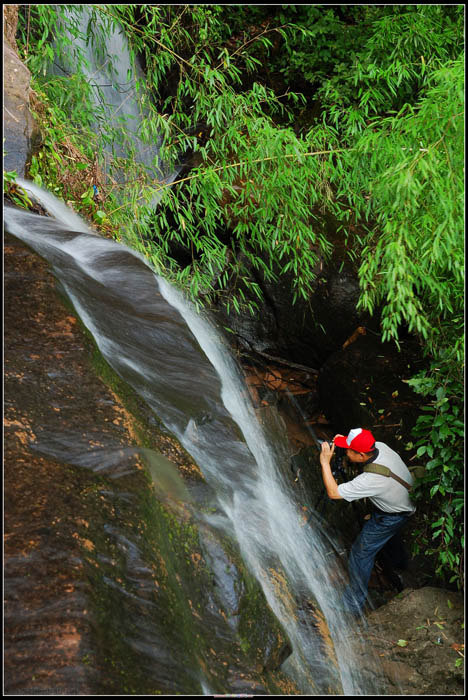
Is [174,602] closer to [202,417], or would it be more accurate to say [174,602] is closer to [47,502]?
[47,502]

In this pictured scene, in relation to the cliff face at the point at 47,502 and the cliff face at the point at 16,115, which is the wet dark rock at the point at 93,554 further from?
the cliff face at the point at 16,115

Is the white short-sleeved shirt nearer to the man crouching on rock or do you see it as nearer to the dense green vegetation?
the man crouching on rock

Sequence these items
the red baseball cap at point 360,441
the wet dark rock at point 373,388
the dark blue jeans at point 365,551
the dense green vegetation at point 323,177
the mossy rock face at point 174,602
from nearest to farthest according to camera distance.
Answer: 1. the mossy rock face at point 174,602
2. the dense green vegetation at point 323,177
3. the red baseball cap at point 360,441
4. the dark blue jeans at point 365,551
5. the wet dark rock at point 373,388

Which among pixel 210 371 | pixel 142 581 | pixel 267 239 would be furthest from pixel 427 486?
pixel 142 581

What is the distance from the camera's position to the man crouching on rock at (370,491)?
4.44 metres

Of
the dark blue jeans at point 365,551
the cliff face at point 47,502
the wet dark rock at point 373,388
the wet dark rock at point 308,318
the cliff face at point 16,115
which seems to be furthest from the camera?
the wet dark rock at point 308,318

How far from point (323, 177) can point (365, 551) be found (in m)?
3.22

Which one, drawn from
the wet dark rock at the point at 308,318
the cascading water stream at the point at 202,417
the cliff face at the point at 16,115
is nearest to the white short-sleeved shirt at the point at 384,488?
the cascading water stream at the point at 202,417

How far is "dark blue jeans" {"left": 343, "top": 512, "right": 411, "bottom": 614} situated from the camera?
464 centimetres

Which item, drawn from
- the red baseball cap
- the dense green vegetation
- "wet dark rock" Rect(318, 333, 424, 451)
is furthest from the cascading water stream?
"wet dark rock" Rect(318, 333, 424, 451)

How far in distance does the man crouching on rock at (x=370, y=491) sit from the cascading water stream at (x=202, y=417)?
1.28 ft

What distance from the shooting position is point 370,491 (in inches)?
176

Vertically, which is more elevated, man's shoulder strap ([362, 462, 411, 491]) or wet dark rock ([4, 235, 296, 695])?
wet dark rock ([4, 235, 296, 695])

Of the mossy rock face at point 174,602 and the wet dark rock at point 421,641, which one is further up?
the mossy rock face at point 174,602
